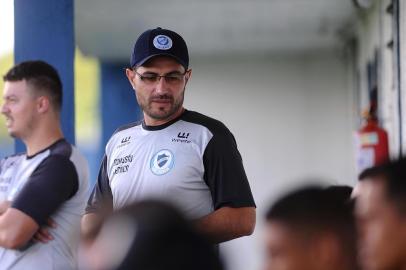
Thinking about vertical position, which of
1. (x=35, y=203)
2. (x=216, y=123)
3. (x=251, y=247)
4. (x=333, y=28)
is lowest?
(x=251, y=247)

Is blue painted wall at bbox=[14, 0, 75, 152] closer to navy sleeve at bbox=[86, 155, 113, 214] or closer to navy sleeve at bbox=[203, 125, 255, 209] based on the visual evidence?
navy sleeve at bbox=[86, 155, 113, 214]

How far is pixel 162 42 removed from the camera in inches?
128

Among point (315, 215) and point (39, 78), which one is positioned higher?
point (39, 78)

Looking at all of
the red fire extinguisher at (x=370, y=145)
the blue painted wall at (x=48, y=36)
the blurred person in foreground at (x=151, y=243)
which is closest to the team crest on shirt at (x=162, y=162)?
the blurred person in foreground at (x=151, y=243)

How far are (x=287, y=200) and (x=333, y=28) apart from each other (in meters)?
8.26

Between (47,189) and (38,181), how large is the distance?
0.05m

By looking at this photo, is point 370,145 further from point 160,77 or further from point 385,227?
point 385,227

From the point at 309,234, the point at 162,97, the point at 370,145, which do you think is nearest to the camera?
the point at 309,234

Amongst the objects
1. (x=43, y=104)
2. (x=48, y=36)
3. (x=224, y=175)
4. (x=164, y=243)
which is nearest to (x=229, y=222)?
(x=224, y=175)

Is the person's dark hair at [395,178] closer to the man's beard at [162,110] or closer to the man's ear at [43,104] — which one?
the man's beard at [162,110]

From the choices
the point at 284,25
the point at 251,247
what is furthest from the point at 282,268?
the point at 251,247

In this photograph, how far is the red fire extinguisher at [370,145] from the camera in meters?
5.76

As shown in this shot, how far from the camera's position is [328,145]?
1136 cm

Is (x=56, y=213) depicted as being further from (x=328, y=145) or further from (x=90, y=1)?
(x=328, y=145)
